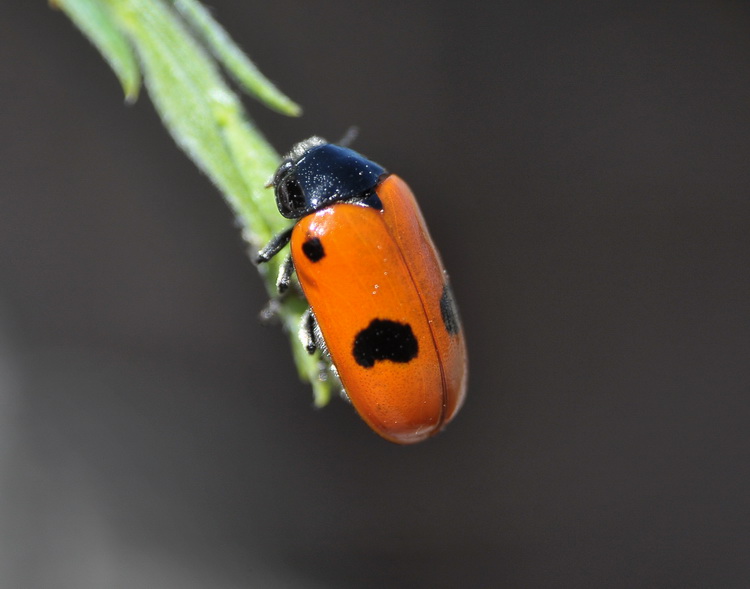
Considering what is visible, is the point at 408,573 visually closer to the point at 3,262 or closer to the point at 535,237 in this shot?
the point at 535,237

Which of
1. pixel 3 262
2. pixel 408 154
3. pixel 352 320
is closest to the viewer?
pixel 352 320

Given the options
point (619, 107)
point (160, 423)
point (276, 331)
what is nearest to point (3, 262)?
point (160, 423)

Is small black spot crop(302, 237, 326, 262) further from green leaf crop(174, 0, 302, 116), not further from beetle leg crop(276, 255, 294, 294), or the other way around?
green leaf crop(174, 0, 302, 116)

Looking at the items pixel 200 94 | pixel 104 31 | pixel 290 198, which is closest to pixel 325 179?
pixel 290 198

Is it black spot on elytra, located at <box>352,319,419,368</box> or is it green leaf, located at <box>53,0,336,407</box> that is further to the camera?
black spot on elytra, located at <box>352,319,419,368</box>

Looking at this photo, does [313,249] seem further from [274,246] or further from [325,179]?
[325,179]

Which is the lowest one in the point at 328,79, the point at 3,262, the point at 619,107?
the point at 3,262

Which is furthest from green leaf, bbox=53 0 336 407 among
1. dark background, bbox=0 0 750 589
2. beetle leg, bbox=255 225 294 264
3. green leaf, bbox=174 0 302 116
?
dark background, bbox=0 0 750 589
